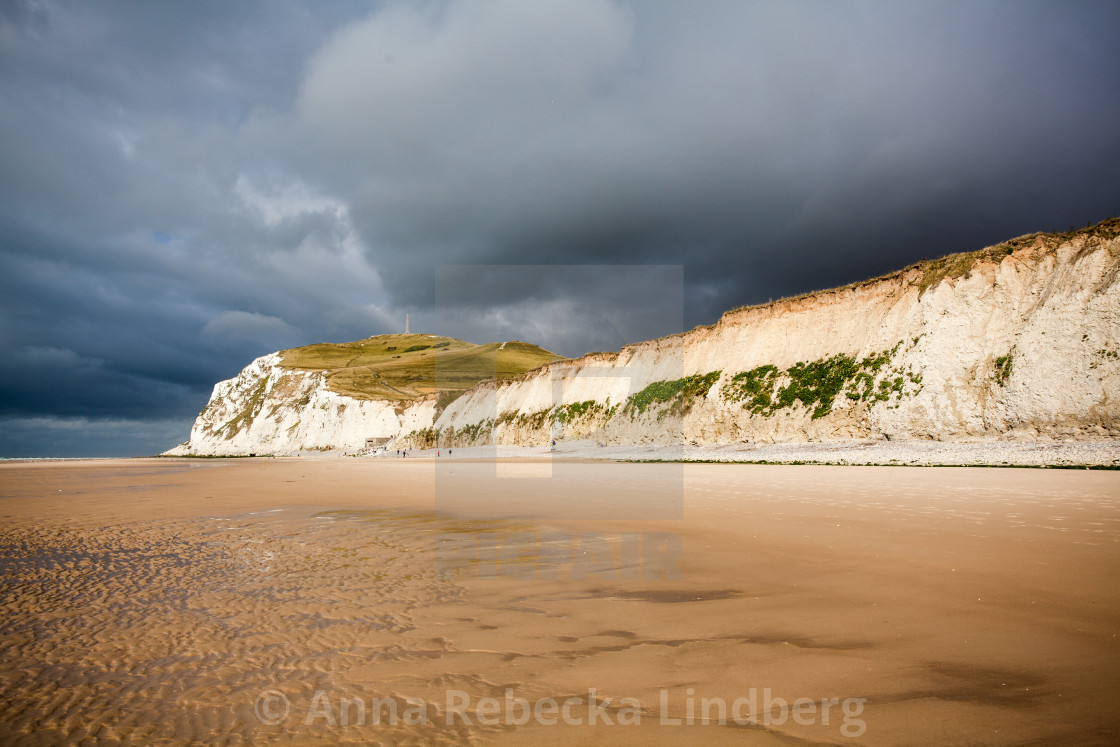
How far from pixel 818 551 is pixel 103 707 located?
20.9 feet

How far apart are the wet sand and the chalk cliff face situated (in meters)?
15.4

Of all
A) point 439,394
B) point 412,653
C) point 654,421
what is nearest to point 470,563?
point 412,653

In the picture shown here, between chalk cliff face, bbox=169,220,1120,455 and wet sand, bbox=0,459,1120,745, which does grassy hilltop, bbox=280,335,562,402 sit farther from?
wet sand, bbox=0,459,1120,745

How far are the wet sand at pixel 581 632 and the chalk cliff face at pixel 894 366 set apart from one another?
15.4 m

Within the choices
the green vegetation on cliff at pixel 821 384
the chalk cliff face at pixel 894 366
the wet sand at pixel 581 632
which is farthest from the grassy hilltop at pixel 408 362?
the wet sand at pixel 581 632

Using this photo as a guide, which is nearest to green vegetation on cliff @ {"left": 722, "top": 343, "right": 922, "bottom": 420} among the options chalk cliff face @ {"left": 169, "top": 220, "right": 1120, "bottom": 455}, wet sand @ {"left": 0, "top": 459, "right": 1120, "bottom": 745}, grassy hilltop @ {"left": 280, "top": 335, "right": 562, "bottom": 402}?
chalk cliff face @ {"left": 169, "top": 220, "right": 1120, "bottom": 455}

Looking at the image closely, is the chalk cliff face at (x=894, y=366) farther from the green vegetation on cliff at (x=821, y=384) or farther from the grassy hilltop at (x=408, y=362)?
the grassy hilltop at (x=408, y=362)

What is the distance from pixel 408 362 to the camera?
5098 inches

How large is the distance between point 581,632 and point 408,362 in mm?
130938

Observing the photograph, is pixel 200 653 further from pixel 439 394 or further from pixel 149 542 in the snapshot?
pixel 439 394

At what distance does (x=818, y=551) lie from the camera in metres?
6.19

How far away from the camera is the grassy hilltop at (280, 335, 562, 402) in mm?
92644

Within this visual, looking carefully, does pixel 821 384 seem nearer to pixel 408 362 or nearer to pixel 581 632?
pixel 581 632

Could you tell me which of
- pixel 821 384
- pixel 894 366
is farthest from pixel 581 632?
pixel 821 384
